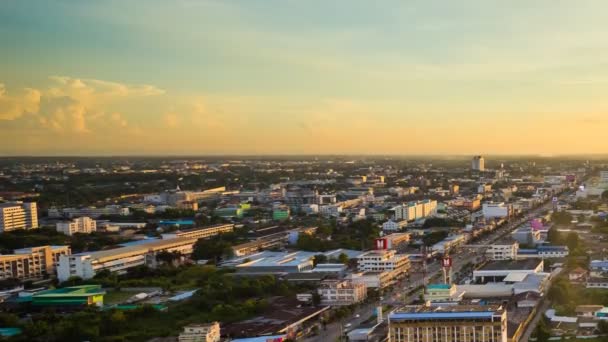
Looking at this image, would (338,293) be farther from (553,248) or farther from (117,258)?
(553,248)

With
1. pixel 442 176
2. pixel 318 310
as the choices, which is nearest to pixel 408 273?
pixel 318 310

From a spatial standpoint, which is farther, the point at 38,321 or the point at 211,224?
the point at 211,224

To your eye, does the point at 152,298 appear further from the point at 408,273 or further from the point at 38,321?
the point at 408,273

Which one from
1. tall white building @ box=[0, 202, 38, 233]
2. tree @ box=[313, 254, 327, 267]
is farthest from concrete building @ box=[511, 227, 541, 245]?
tall white building @ box=[0, 202, 38, 233]

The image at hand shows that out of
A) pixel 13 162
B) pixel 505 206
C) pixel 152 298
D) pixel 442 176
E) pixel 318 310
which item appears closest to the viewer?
pixel 318 310

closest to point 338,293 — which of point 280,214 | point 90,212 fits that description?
point 280,214

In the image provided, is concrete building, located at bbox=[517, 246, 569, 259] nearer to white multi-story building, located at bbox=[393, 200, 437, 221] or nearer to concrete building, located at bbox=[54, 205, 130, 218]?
white multi-story building, located at bbox=[393, 200, 437, 221]
